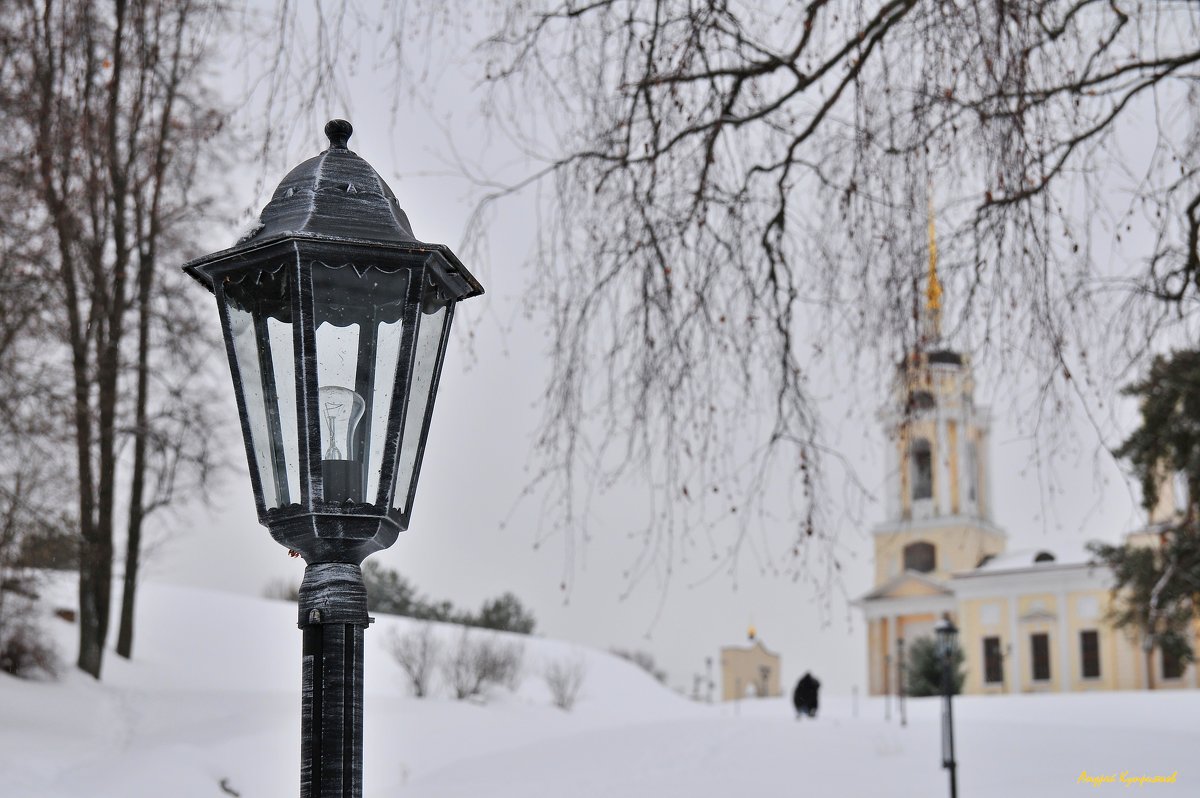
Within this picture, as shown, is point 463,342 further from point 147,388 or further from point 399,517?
point 147,388

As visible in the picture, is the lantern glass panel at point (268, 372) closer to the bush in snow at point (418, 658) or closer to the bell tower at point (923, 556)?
the bush in snow at point (418, 658)

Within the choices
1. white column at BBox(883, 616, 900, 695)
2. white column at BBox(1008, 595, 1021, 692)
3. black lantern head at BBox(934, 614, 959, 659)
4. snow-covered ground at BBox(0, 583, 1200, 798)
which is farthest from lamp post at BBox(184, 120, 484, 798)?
white column at BBox(883, 616, 900, 695)

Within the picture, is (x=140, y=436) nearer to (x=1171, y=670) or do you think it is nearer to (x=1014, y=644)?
(x=1171, y=670)

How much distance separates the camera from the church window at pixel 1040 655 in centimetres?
5000

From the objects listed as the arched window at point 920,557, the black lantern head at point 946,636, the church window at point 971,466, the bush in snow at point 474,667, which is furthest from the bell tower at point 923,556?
the black lantern head at point 946,636

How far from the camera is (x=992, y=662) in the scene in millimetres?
51250

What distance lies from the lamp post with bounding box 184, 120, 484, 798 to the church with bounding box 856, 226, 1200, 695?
4063cm

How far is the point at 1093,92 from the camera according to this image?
21.7 feet

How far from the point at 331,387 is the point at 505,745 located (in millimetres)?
22124

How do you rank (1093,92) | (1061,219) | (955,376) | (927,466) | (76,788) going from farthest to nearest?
(927,466) → (76,788) → (955,376) → (1093,92) → (1061,219)

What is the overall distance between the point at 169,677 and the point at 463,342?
64.3 feet

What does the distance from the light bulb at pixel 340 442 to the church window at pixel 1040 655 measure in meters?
50.7

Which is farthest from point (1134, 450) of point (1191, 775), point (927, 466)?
point (927, 466)

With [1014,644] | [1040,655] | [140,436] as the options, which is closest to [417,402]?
[140,436]
